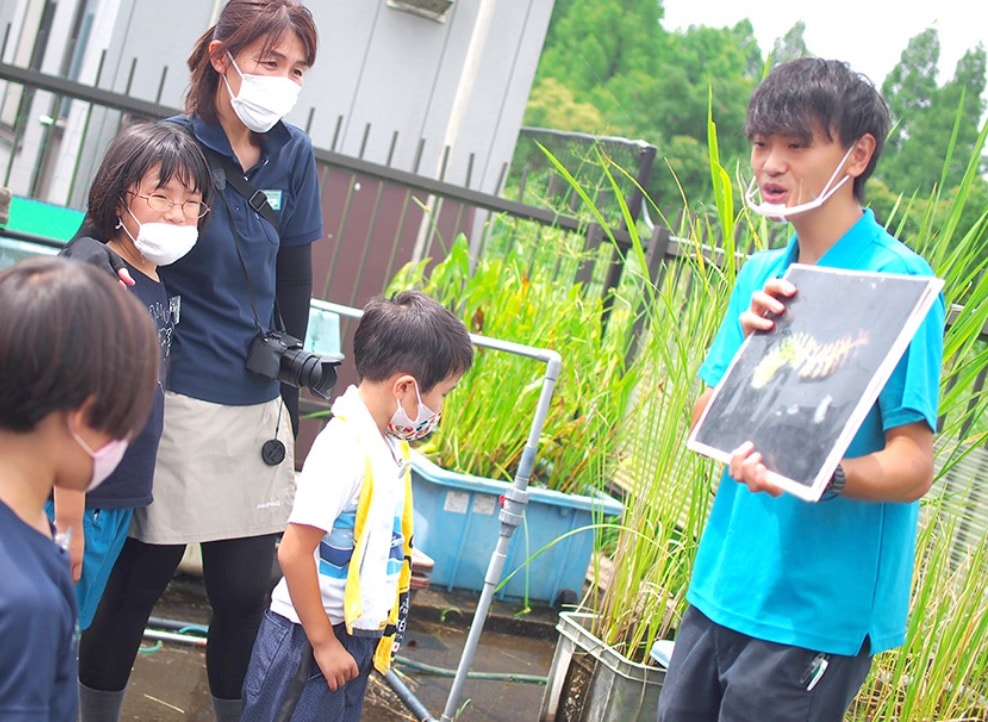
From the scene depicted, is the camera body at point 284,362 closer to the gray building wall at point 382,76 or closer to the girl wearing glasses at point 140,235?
the girl wearing glasses at point 140,235

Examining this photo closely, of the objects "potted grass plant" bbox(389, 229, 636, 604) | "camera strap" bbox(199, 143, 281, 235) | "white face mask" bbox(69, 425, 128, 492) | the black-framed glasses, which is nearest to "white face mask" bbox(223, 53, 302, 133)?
"camera strap" bbox(199, 143, 281, 235)

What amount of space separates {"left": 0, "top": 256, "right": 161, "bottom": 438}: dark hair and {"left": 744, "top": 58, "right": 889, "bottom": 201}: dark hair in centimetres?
122

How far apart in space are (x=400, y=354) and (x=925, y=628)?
173 cm

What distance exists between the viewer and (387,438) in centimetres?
254

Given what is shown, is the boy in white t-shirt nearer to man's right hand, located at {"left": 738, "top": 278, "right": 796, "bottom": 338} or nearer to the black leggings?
the black leggings

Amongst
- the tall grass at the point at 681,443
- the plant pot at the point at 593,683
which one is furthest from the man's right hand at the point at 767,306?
the plant pot at the point at 593,683

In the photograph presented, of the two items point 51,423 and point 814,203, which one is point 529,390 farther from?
point 51,423

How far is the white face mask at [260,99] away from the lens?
8.89 feet

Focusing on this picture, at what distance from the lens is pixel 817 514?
6.82 ft

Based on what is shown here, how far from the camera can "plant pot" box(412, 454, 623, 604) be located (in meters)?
4.80

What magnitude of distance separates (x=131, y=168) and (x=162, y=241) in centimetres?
18

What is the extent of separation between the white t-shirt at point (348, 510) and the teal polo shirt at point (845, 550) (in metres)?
0.67

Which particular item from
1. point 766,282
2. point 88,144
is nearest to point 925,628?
point 766,282

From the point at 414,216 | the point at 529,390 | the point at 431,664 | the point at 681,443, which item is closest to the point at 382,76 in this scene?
the point at 414,216
